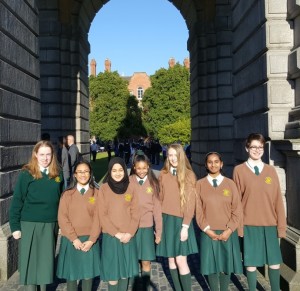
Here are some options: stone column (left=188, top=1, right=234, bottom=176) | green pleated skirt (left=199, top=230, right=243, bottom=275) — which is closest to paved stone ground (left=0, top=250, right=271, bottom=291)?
green pleated skirt (left=199, top=230, right=243, bottom=275)

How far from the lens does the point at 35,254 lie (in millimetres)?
4184

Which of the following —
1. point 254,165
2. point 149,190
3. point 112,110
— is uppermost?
point 112,110

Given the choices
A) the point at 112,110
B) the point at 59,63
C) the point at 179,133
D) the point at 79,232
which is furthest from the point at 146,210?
the point at 112,110

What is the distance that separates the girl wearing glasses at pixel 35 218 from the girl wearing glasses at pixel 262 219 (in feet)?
7.42

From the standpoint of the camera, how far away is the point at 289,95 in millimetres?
5371

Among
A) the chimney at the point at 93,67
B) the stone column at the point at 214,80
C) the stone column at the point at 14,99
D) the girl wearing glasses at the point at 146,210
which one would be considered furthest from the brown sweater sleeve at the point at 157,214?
the chimney at the point at 93,67

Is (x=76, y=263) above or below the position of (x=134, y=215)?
below

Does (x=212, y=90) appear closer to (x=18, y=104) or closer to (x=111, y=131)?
(x=18, y=104)

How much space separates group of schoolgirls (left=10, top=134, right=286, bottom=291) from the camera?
4059 mm

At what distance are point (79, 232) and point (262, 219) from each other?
2074mm

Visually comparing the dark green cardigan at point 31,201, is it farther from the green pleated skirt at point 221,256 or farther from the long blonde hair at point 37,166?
the green pleated skirt at point 221,256

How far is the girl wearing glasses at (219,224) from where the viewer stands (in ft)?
Result: 13.9

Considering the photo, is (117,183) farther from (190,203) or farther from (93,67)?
(93,67)

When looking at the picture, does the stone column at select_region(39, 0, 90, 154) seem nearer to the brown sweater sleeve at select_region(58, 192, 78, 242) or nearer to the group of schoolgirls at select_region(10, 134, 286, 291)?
the group of schoolgirls at select_region(10, 134, 286, 291)
